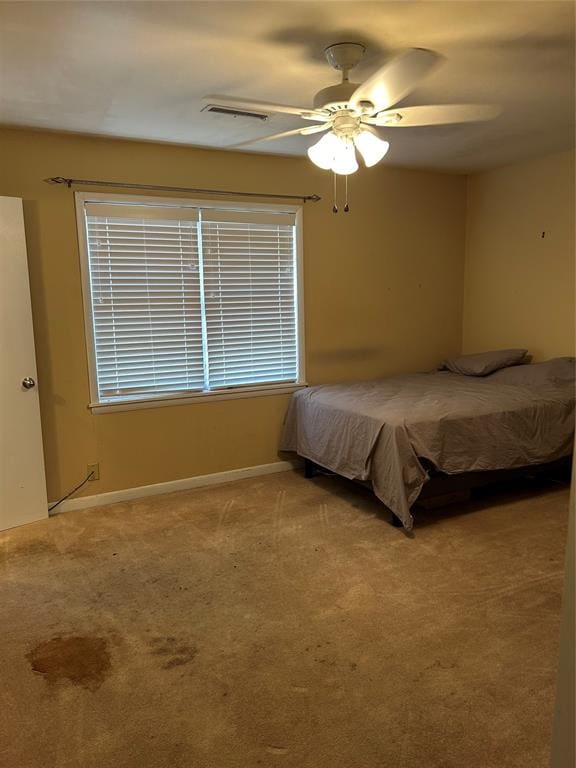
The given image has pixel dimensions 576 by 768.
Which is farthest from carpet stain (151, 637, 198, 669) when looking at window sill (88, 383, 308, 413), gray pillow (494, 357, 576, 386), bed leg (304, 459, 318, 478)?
gray pillow (494, 357, 576, 386)

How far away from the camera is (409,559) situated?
2938 millimetres

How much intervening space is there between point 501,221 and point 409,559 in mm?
3335

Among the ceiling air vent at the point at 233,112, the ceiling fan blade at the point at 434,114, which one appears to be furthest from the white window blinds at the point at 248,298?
Answer: the ceiling fan blade at the point at 434,114

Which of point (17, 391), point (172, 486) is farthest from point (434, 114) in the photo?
point (172, 486)

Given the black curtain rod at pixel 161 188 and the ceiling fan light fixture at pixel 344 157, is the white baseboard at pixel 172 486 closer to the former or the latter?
the black curtain rod at pixel 161 188

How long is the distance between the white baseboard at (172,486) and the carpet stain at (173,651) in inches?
67.4

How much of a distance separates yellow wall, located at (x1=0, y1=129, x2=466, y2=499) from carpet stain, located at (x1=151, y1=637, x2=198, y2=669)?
177 centimetres

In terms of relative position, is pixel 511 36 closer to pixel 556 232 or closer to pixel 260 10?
pixel 260 10

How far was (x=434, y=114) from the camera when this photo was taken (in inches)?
93.0

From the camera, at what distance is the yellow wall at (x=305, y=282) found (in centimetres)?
352

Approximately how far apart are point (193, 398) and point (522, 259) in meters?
3.07

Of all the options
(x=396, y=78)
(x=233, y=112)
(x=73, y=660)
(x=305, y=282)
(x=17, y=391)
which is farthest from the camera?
(x=305, y=282)

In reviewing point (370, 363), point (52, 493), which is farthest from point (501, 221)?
point (52, 493)

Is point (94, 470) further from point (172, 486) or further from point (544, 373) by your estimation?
point (544, 373)
